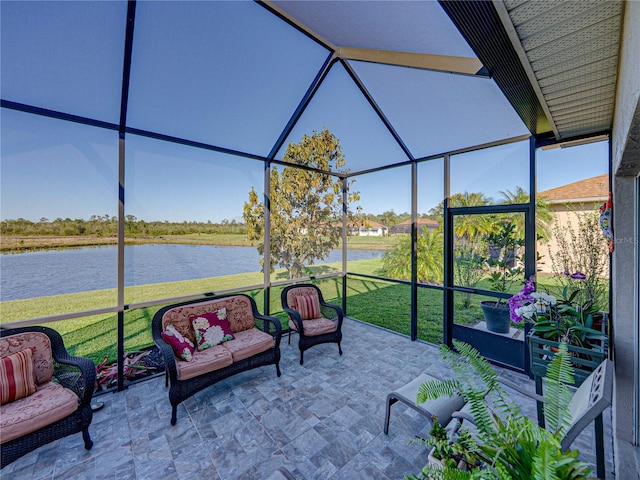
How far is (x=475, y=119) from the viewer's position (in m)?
3.55

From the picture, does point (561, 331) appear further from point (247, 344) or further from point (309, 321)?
point (247, 344)

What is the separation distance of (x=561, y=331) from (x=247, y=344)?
→ 10.8 ft

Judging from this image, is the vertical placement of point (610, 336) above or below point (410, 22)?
below

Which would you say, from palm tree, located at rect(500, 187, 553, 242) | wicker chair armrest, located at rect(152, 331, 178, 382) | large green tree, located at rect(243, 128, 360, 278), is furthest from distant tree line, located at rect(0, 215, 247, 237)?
palm tree, located at rect(500, 187, 553, 242)

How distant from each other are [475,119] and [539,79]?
177 centimetres

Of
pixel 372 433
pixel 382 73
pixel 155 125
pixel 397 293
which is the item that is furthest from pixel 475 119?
pixel 397 293

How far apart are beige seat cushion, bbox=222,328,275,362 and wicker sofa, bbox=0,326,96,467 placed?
133 cm

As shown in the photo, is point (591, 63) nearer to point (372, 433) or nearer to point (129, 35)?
point (372, 433)

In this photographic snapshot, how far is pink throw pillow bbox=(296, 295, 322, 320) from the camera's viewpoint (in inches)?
172

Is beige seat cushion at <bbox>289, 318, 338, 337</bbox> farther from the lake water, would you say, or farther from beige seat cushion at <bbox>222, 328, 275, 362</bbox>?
the lake water

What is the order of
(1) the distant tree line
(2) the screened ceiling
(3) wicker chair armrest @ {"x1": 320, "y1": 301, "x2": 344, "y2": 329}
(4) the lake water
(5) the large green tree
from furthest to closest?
(5) the large green tree
(3) wicker chair armrest @ {"x1": 320, "y1": 301, "x2": 344, "y2": 329}
(4) the lake water
(1) the distant tree line
(2) the screened ceiling

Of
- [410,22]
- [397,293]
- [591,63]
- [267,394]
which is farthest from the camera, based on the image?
[397,293]

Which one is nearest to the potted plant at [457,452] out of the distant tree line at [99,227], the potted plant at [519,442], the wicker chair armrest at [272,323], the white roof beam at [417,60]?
the potted plant at [519,442]

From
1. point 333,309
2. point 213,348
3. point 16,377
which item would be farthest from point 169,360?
point 333,309
